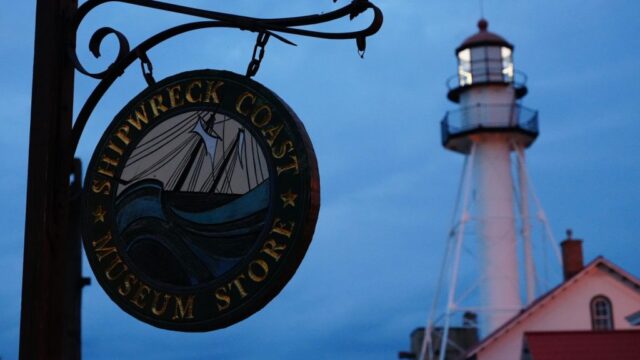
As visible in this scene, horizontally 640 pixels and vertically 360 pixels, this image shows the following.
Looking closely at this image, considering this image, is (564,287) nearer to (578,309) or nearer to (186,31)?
(578,309)

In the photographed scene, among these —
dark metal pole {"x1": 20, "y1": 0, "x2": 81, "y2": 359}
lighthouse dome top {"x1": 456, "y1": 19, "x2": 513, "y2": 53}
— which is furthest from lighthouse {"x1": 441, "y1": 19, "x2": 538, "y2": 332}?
dark metal pole {"x1": 20, "y1": 0, "x2": 81, "y2": 359}

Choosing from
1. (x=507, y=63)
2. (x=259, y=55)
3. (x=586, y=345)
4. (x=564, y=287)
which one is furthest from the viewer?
(x=507, y=63)

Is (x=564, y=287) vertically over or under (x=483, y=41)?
under

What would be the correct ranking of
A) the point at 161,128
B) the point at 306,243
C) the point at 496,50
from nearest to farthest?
the point at 306,243 < the point at 161,128 < the point at 496,50

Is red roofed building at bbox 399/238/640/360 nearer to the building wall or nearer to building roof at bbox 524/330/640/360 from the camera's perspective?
the building wall

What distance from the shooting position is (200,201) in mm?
5730

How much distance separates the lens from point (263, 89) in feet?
18.3

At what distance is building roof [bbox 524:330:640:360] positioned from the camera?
2911 cm

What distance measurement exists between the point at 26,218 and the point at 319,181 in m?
1.57

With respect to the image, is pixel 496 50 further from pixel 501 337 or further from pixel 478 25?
pixel 501 337

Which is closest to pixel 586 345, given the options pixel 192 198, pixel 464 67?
pixel 464 67

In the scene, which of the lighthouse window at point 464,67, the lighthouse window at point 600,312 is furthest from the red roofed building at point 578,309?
the lighthouse window at point 464,67

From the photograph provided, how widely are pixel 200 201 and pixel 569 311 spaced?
1261 inches

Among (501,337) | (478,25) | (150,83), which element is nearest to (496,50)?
(478,25)
